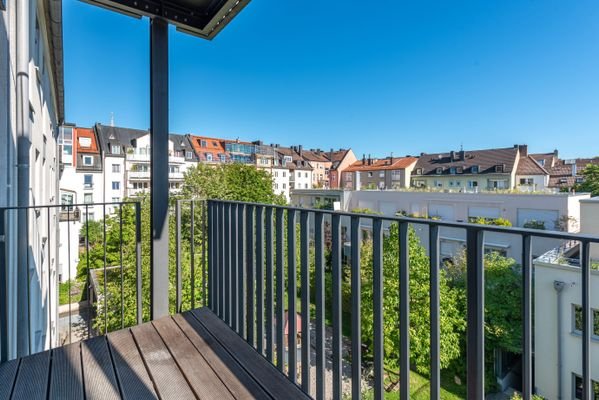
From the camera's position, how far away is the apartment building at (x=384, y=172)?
32344mm

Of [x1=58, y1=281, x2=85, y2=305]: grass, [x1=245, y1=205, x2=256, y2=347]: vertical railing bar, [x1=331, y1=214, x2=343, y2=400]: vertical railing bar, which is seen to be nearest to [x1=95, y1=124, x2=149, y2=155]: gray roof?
[x1=58, y1=281, x2=85, y2=305]: grass

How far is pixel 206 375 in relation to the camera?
1418 mm

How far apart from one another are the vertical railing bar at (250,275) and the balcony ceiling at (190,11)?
1.24 meters

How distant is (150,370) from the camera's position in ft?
4.74

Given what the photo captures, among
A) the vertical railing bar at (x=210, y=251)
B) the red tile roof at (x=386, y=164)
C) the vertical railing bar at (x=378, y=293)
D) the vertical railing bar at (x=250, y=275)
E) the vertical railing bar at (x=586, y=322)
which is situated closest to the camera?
the vertical railing bar at (x=586, y=322)

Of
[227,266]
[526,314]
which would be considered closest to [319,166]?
[227,266]

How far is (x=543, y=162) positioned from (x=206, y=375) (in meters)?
36.7

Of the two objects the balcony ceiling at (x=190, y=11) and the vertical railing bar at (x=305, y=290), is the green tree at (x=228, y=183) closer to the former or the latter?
the balcony ceiling at (x=190, y=11)

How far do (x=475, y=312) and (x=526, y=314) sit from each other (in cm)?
11

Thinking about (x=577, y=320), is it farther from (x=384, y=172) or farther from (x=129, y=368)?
(x=384, y=172)

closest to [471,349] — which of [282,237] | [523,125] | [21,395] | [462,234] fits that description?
[462,234]

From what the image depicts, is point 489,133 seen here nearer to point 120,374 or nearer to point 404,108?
point 404,108

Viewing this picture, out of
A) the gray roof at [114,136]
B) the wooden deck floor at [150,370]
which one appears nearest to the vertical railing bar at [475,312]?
the wooden deck floor at [150,370]

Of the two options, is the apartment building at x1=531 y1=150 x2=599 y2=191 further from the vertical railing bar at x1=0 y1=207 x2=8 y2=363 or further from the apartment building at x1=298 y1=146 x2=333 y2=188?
the vertical railing bar at x1=0 y1=207 x2=8 y2=363
